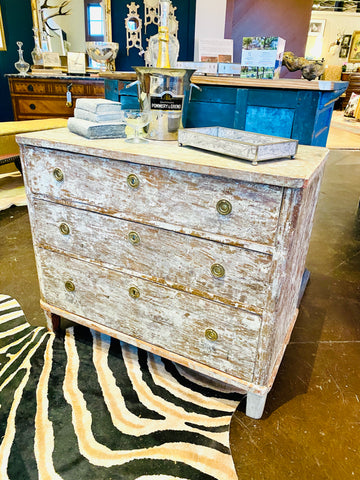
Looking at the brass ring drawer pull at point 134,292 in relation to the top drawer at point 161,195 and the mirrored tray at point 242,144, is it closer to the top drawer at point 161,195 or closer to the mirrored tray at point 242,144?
the top drawer at point 161,195

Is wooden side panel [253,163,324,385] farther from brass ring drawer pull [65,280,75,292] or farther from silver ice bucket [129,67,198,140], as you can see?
brass ring drawer pull [65,280,75,292]

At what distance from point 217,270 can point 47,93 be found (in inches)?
149

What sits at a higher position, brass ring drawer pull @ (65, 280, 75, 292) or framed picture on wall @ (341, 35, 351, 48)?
framed picture on wall @ (341, 35, 351, 48)

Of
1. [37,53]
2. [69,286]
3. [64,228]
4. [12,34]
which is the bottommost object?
[69,286]

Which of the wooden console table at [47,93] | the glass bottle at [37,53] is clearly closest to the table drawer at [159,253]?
the wooden console table at [47,93]

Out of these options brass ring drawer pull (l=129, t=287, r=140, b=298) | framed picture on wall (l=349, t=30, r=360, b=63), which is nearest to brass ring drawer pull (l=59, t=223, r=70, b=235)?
brass ring drawer pull (l=129, t=287, r=140, b=298)

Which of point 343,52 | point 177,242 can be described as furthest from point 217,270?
point 343,52

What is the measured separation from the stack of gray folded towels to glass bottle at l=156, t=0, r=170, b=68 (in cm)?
28

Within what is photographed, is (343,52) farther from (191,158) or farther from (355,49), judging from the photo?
(191,158)

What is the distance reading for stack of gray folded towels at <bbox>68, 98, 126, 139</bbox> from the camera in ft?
4.46

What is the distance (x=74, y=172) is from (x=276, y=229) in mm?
764

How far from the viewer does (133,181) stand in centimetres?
123

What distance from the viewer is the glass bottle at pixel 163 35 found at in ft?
4.58

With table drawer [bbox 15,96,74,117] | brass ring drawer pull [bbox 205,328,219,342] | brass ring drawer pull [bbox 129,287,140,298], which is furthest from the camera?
table drawer [bbox 15,96,74,117]
